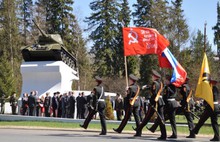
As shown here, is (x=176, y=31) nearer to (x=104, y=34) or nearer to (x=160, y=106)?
(x=104, y=34)

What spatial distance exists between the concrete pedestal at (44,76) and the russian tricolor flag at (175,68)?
465 inches

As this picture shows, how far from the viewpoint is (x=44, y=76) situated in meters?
27.6

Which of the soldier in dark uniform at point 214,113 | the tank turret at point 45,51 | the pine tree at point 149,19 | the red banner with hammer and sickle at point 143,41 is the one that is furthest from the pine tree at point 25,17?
the soldier in dark uniform at point 214,113

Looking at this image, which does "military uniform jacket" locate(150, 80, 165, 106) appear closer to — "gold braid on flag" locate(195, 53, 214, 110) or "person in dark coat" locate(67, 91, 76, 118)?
"gold braid on flag" locate(195, 53, 214, 110)

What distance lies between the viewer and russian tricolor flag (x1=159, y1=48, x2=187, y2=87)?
14.5 meters

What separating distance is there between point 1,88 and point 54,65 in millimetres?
25771

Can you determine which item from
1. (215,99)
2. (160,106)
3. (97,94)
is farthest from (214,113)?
(97,94)

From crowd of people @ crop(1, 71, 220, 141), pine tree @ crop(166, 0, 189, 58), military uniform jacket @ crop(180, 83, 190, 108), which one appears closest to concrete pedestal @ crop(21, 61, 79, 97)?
crowd of people @ crop(1, 71, 220, 141)

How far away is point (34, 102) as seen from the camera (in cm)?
2492

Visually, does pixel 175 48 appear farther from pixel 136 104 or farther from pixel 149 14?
pixel 136 104

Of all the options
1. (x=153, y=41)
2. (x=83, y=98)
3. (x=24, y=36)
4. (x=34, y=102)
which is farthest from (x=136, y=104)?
(x=24, y=36)

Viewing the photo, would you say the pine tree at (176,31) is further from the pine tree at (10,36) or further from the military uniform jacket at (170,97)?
A: the military uniform jacket at (170,97)

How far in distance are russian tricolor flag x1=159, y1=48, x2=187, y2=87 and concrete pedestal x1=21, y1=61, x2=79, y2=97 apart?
1182 cm

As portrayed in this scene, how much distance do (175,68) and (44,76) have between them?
13831 millimetres
